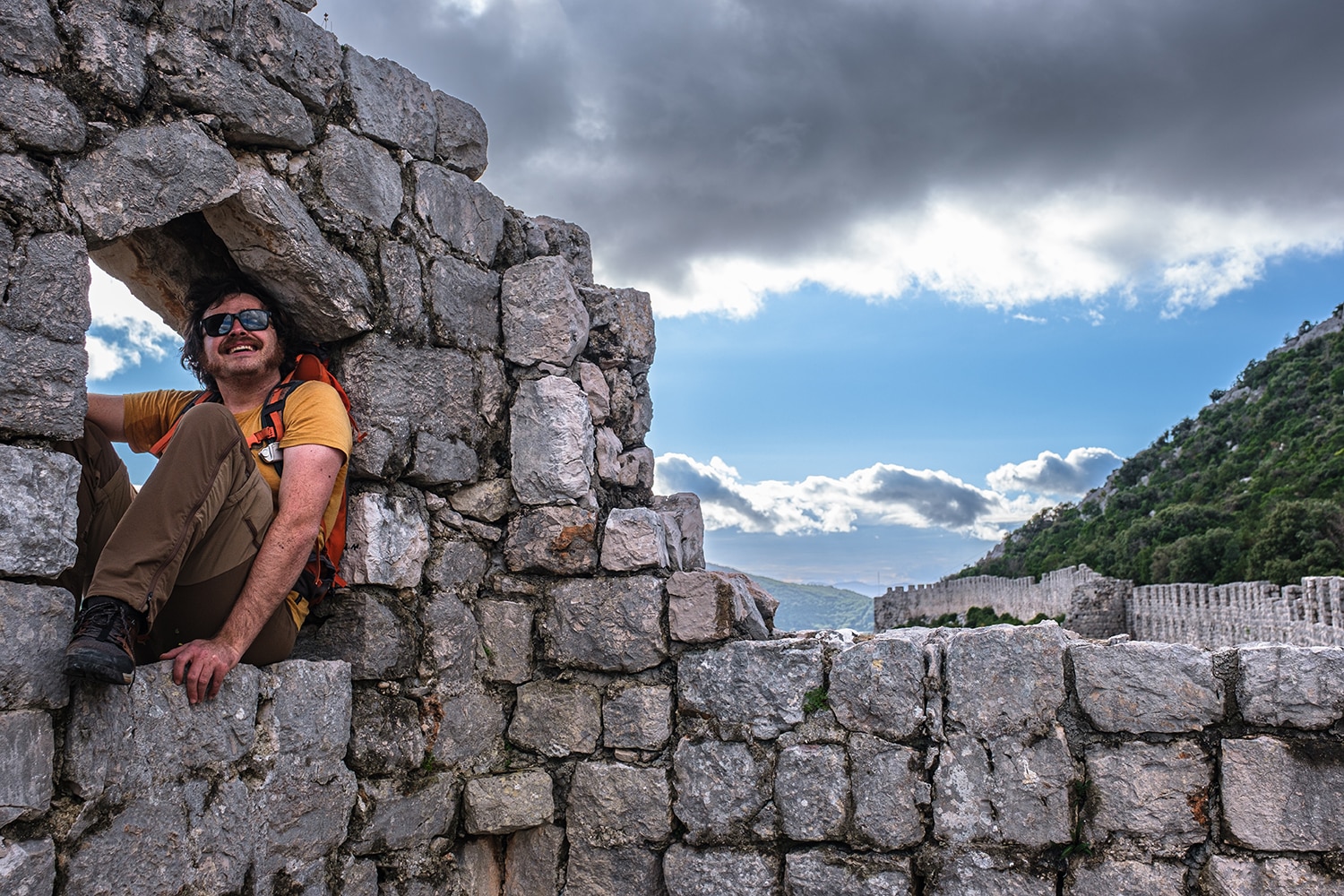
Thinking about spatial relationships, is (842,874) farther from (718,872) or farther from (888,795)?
(718,872)

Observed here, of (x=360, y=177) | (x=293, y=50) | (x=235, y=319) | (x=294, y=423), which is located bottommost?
(x=294, y=423)

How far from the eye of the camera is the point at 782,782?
344 cm

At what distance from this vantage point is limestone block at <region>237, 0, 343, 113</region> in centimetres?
321

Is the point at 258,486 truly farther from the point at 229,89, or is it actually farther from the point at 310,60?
the point at 310,60

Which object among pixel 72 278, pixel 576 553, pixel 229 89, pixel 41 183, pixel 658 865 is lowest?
pixel 658 865

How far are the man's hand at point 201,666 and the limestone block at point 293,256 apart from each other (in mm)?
1206

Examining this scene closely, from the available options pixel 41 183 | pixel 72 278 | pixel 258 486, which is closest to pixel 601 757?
pixel 258 486

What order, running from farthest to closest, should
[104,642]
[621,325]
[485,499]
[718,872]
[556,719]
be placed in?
[621,325], [485,499], [556,719], [718,872], [104,642]

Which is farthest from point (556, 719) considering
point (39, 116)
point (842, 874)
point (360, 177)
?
point (39, 116)

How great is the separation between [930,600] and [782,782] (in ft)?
106

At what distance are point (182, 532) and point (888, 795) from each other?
2.33 m

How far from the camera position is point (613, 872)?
3586 millimetres

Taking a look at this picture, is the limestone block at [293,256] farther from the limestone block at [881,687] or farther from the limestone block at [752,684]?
the limestone block at [881,687]

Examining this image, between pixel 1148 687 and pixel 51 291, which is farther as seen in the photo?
pixel 1148 687
